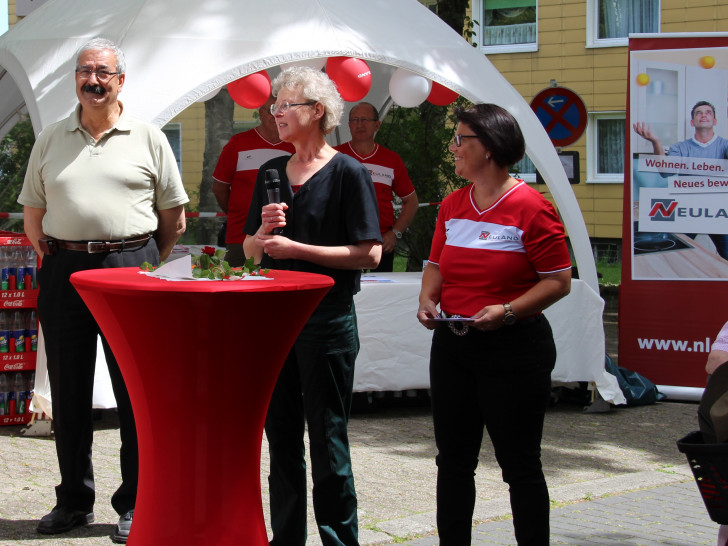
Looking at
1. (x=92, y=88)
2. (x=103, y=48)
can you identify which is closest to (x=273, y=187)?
(x=92, y=88)

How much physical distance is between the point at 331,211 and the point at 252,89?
4.13 meters

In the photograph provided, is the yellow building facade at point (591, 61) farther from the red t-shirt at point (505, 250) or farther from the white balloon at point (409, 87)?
the red t-shirt at point (505, 250)

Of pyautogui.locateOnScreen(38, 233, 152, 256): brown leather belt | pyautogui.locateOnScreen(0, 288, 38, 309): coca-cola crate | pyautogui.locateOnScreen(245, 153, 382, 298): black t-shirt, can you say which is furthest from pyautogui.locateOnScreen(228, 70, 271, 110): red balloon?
pyautogui.locateOnScreen(245, 153, 382, 298): black t-shirt

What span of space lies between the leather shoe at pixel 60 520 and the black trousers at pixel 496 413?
5.73 feet

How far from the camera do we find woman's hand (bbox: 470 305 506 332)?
3584 millimetres

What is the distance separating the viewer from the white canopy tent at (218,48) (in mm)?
6789

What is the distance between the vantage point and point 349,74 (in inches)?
310

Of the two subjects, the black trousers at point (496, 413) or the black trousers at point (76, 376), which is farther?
the black trousers at point (76, 376)

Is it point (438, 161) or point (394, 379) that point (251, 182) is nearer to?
point (394, 379)

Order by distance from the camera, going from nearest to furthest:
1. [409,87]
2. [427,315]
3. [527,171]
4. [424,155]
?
[427,315] < [409,87] < [424,155] < [527,171]

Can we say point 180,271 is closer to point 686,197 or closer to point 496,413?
point 496,413

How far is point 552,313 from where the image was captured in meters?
7.59

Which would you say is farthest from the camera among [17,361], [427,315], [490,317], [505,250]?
[17,361]

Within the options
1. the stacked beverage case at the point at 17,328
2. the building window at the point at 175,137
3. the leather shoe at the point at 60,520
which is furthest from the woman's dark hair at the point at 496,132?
the building window at the point at 175,137
